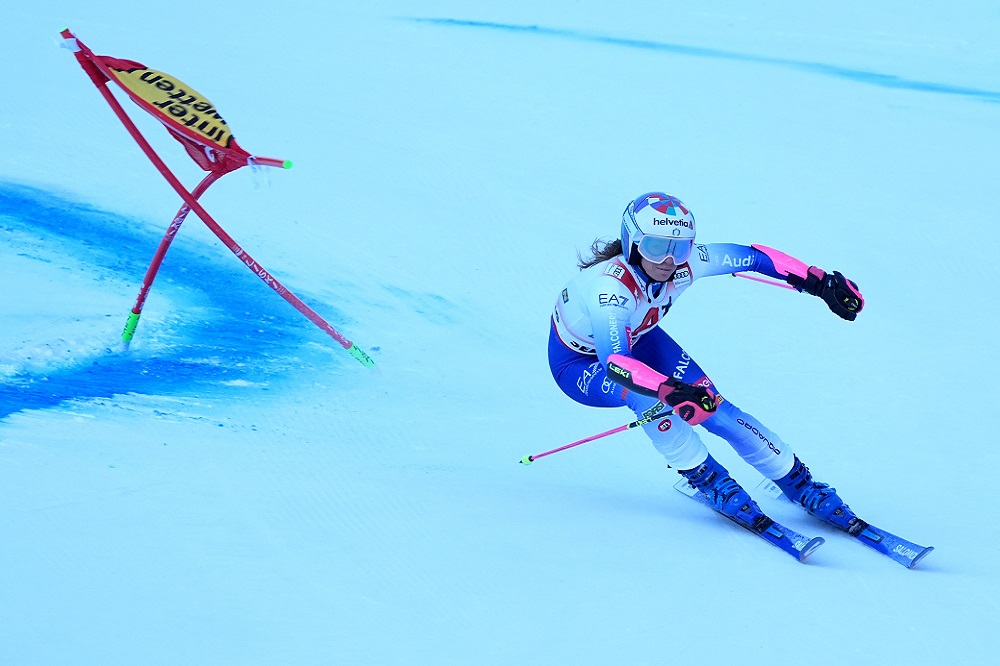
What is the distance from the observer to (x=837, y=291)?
12.9 ft

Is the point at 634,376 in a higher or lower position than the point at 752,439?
higher

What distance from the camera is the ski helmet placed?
364 centimetres

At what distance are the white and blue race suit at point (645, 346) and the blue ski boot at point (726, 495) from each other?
0.11 metres

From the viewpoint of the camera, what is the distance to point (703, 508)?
4.04m

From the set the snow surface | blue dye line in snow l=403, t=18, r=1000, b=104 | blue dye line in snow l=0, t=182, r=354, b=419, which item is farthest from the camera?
blue dye line in snow l=403, t=18, r=1000, b=104

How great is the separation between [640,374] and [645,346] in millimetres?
696

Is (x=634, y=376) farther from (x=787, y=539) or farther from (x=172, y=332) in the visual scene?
(x=172, y=332)

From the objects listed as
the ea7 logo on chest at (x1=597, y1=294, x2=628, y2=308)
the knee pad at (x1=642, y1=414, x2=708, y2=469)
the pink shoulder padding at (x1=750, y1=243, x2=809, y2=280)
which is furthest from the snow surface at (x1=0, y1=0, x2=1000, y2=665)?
the pink shoulder padding at (x1=750, y1=243, x2=809, y2=280)

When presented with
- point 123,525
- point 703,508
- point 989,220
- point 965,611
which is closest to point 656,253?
point 703,508

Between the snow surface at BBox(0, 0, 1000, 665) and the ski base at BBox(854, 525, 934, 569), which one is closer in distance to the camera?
the snow surface at BBox(0, 0, 1000, 665)

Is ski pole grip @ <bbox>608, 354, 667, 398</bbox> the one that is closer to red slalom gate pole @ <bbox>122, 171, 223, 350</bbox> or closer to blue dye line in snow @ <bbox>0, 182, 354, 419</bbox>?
blue dye line in snow @ <bbox>0, 182, 354, 419</bbox>

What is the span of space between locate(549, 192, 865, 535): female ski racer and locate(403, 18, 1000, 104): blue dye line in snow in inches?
211

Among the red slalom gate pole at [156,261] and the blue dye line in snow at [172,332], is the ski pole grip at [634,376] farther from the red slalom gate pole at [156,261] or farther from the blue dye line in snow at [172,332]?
the red slalom gate pole at [156,261]

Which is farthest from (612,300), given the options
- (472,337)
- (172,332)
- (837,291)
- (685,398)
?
(172,332)
